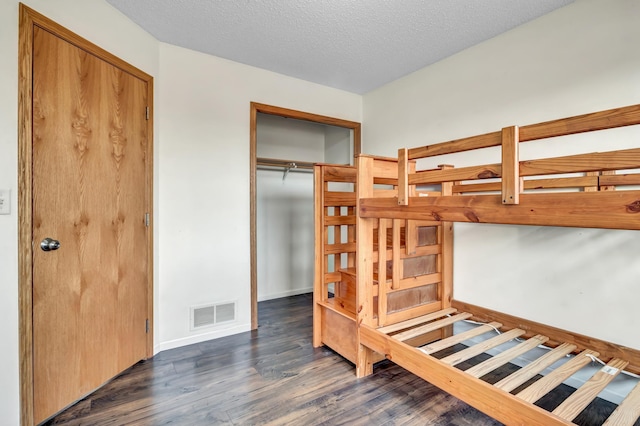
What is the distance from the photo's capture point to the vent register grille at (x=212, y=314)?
2576mm

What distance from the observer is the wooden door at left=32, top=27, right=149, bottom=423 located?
1606 millimetres

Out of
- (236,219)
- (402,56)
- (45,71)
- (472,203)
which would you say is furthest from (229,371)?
(402,56)

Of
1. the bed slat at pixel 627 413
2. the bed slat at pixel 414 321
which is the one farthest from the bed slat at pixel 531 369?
the bed slat at pixel 414 321

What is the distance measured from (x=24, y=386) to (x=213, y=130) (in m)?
2.02

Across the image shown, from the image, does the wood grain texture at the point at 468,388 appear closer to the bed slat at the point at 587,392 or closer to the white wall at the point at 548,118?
the bed slat at the point at 587,392

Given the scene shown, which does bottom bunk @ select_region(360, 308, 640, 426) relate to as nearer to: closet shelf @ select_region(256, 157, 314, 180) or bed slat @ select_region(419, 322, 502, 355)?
bed slat @ select_region(419, 322, 502, 355)

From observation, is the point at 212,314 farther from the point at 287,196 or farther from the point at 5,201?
the point at 287,196

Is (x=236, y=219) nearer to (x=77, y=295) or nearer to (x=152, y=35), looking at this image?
(x=77, y=295)

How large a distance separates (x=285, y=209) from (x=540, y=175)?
9.79ft

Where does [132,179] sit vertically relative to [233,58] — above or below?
below

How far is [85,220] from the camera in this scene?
6.08 feet

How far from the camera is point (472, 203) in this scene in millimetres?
1390

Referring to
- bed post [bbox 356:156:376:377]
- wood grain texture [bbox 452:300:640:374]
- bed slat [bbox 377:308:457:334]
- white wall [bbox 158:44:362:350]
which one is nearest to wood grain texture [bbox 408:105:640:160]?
bed post [bbox 356:156:376:377]

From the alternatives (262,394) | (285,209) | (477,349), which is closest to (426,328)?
(477,349)
